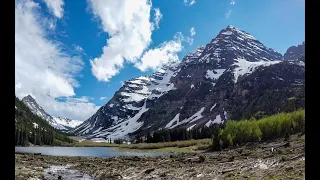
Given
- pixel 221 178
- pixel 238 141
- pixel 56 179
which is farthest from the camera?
pixel 238 141

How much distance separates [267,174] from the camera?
102ft
